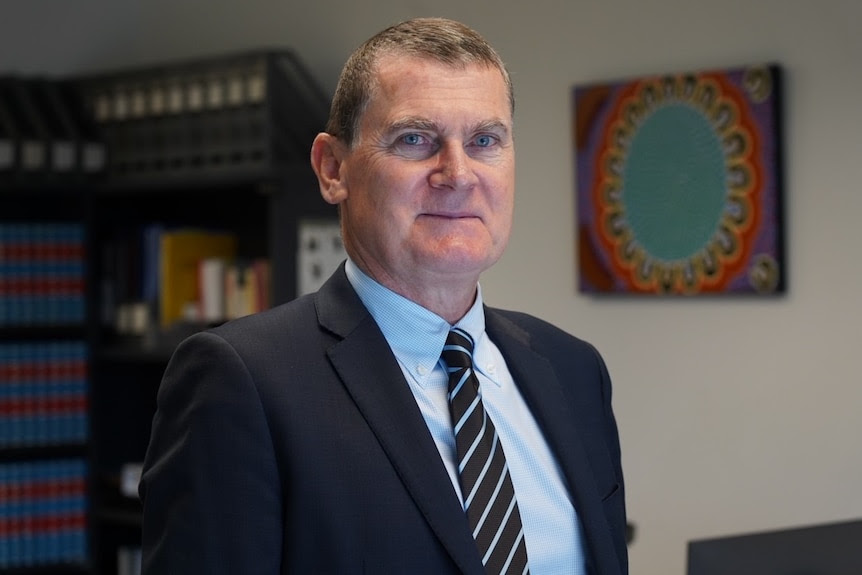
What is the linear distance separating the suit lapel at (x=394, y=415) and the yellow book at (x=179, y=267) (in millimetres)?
3010

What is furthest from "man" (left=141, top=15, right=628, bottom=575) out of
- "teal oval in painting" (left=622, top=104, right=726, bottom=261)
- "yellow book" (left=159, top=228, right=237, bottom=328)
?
"yellow book" (left=159, top=228, right=237, bottom=328)

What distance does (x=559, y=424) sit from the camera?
1.52 meters

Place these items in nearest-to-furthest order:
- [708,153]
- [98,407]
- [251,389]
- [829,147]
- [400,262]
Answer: [251,389] → [400,262] → [829,147] → [708,153] → [98,407]

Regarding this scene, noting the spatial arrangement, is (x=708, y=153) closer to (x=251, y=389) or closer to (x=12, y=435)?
(x=251, y=389)

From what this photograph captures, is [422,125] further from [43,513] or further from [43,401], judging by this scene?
[43,513]

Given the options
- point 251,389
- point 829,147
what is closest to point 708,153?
point 829,147

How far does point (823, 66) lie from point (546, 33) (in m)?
0.92

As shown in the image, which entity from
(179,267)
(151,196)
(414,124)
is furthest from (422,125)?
(151,196)

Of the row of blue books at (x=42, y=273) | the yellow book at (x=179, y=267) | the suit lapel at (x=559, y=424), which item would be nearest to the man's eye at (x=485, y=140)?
the suit lapel at (x=559, y=424)

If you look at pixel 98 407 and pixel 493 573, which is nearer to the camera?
pixel 493 573

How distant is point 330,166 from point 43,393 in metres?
3.36

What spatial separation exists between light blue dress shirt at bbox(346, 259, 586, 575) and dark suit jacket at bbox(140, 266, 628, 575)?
3cm

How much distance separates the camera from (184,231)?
14.6 feet

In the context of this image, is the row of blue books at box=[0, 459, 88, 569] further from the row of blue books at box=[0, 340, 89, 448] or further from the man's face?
the man's face
